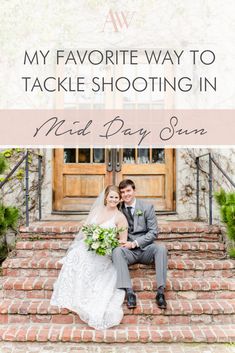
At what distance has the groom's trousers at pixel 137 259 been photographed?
4.23 m

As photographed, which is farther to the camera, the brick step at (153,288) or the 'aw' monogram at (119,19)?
the 'aw' monogram at (119,19)

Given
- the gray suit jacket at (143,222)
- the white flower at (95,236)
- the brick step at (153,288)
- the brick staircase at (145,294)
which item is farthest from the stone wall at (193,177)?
the white flower at (95,236)

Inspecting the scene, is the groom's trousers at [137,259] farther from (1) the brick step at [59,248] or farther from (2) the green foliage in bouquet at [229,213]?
(2) the green foliage in bouquet at [229,213]

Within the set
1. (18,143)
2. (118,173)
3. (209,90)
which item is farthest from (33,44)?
(209,90)

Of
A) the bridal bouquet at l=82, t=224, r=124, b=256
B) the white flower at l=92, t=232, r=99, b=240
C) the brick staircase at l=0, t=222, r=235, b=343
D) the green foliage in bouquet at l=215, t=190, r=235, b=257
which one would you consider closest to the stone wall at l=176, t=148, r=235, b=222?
the brick staircase at l=0, t=222, r=235, b=343

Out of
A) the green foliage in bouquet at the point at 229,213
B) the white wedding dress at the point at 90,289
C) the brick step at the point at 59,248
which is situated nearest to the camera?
the white wedding dress at the point at 90,289

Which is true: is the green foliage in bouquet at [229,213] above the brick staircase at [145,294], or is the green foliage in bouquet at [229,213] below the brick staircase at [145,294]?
above

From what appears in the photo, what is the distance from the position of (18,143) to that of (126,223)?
92.5 inches

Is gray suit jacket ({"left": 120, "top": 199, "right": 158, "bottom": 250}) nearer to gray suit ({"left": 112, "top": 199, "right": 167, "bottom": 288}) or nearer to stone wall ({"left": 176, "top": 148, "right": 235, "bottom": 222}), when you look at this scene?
gray suit ({"left": 112, "top": 199, "right": 167, "bottom": 288})

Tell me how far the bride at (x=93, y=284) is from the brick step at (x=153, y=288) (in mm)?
230

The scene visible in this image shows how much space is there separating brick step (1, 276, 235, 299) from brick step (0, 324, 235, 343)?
455 mm

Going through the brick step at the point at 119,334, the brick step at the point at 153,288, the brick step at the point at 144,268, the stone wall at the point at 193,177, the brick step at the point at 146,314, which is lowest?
the brick step at the point at 119,334

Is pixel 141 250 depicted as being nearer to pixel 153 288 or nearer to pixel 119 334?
pixel 153 288

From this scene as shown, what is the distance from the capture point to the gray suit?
425cm
